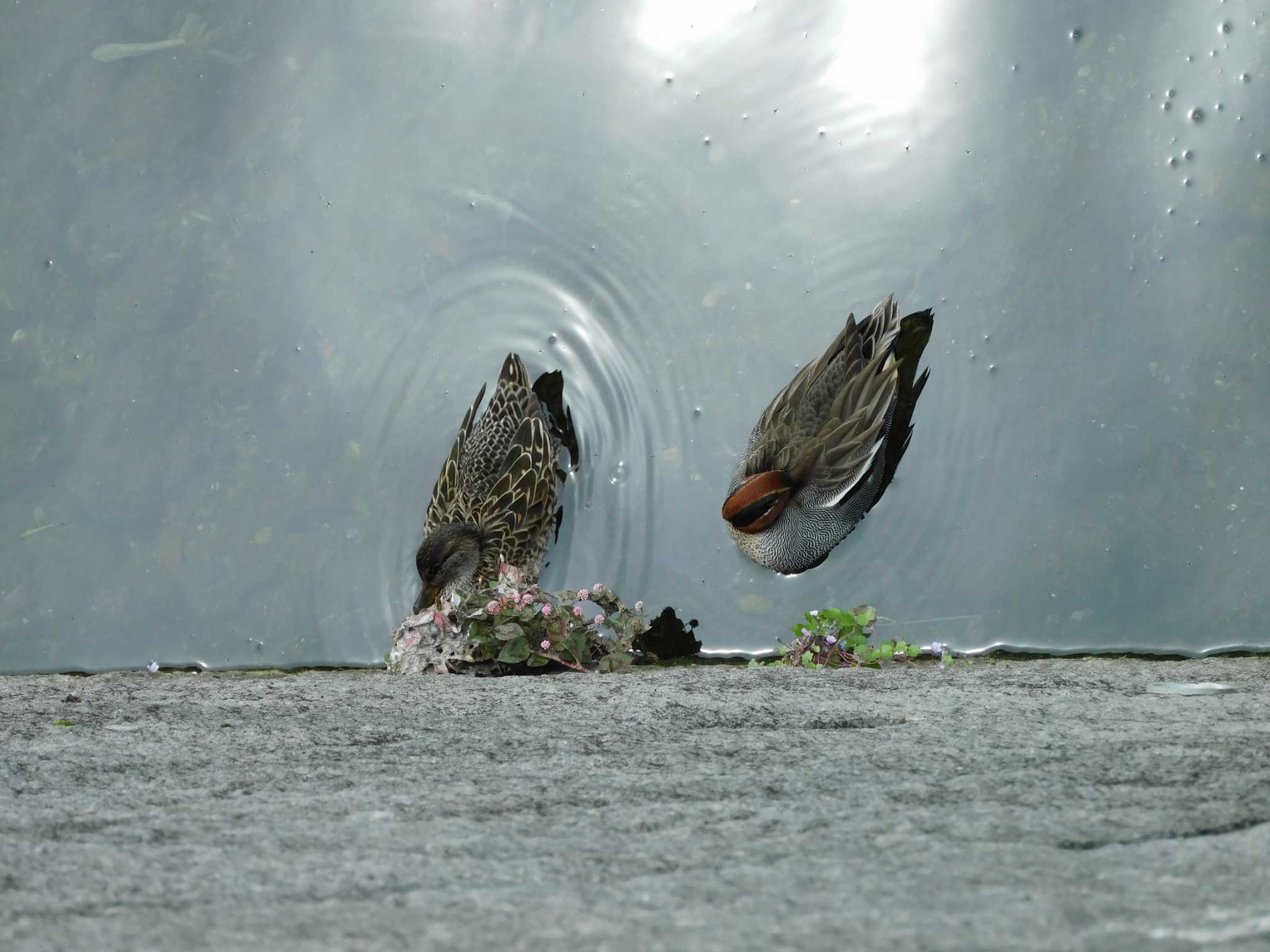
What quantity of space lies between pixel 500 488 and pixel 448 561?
0.25m

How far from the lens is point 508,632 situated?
251 centimetres

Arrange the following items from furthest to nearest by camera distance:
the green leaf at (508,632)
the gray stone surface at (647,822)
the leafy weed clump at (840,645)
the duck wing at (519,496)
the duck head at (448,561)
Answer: the duck wing at (519,496) → the duck head at (448,561) → the leafy weed clump at (840,645) → the green leaf at (508,632) → the gray stone surface at (647,822)

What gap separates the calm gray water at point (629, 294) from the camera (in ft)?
9.77

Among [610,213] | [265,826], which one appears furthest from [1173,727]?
[610,213]

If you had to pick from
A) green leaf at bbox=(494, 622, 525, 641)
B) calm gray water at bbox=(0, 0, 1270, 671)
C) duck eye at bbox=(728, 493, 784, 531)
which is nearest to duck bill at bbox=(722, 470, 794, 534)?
duck eye at bbox=(728, 493, 784, 531)

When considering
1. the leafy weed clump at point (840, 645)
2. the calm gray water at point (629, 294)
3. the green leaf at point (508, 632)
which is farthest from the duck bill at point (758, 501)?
the green leaf at point (508, 632)

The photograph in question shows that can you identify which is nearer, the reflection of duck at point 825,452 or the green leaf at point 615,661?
the green leaf at point 615,661

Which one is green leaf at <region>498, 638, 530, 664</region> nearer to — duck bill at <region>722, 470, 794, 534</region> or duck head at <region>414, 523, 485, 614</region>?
duck head at <region>414, 523, 485, 614</region>

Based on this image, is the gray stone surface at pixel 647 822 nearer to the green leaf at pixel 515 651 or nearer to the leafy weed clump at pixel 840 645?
the green leaf at pixel 515 651

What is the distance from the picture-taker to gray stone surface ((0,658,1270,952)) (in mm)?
A: 826

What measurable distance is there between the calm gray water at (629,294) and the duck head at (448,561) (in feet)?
0.81

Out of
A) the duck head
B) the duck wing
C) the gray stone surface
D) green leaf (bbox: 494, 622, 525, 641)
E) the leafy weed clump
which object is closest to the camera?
the gray stone surface

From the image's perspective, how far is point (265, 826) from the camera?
1.14m

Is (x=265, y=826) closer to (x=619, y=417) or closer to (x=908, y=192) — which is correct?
(x=619, y=417)
